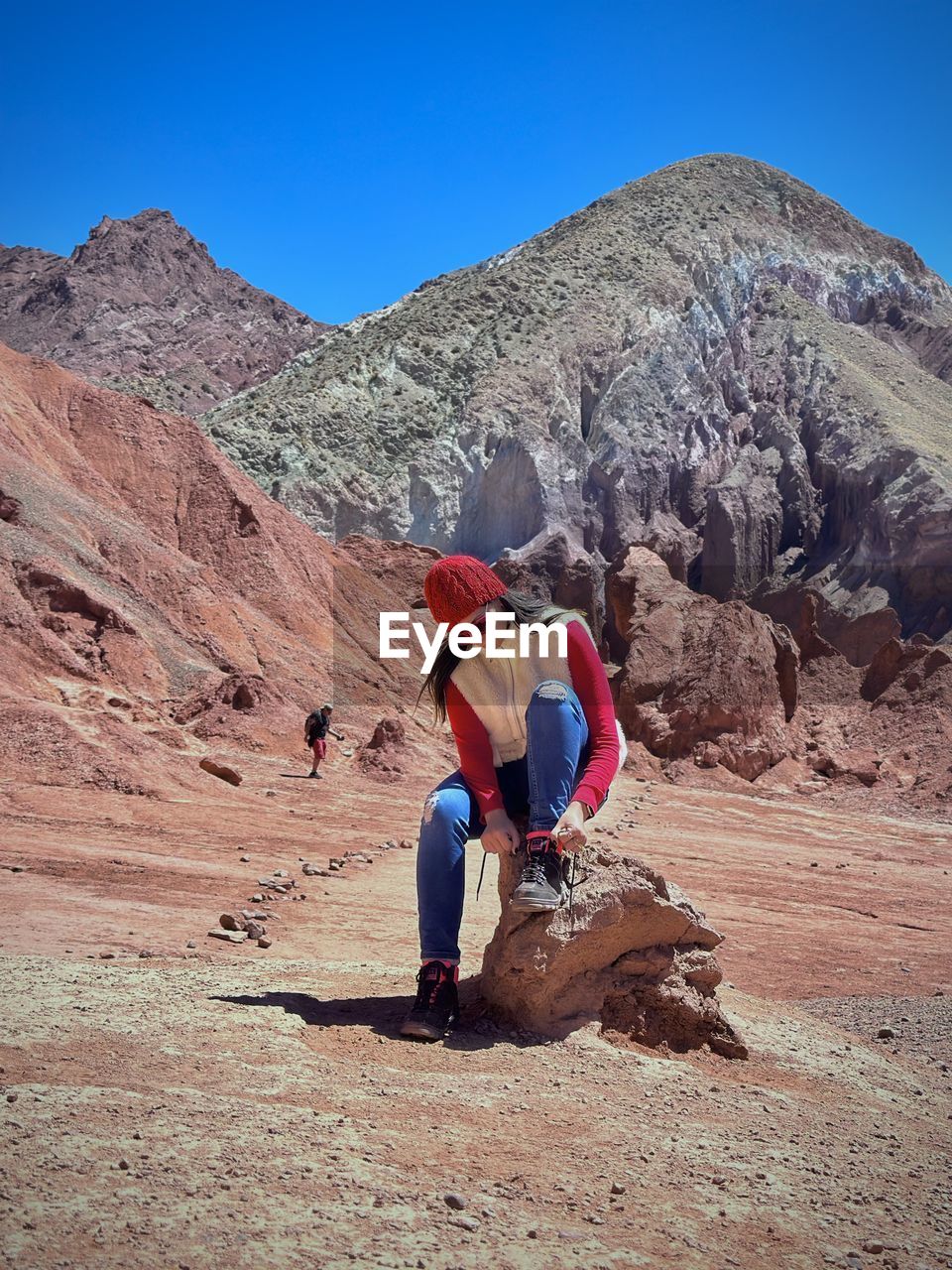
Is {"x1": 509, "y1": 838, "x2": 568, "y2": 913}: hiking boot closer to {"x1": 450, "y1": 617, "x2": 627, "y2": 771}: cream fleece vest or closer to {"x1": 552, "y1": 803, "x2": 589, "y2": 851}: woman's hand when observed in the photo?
{"x1": 552, "y1": 803, "x2": 589, "y2": 851}: woman's hand

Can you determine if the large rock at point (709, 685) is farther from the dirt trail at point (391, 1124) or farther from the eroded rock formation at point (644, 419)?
the dirt trail at point (391, 1124)

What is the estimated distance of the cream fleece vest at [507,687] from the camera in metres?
4.18

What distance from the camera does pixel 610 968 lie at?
4395 millimetres

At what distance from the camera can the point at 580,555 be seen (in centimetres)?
4438

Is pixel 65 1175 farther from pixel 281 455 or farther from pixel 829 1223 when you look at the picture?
pixel 281 455

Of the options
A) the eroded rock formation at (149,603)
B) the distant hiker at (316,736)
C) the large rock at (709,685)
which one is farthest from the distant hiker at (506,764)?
the large rock at (709,685)

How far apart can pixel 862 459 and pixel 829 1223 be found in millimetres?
49870

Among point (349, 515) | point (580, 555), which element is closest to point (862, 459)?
point (580, 555)

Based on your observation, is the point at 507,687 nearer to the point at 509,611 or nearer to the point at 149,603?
the point at 509,611

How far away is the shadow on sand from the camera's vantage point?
402cm

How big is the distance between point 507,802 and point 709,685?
909 inches

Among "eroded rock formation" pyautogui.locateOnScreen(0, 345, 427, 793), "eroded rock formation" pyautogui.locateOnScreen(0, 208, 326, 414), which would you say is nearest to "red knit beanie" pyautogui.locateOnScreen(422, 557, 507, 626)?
"eroded rock formation" pyautogui.locateOnScreen(0, 345, 427, 793)

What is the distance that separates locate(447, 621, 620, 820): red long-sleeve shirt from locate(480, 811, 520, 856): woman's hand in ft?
0.11
